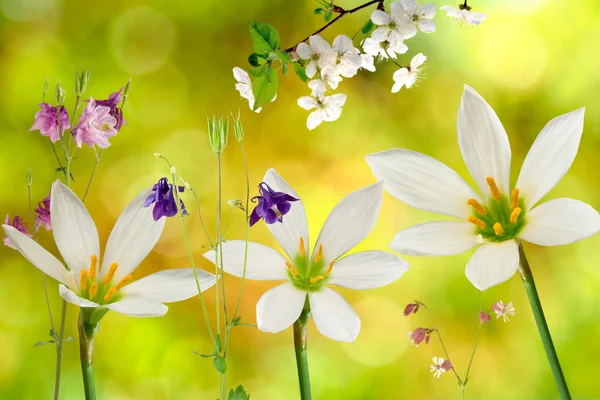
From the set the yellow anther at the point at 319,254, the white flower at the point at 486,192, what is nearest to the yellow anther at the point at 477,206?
the white flower at the point at 486,192

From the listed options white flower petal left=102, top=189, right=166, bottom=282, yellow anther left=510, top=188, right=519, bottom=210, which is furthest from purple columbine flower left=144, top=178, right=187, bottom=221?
yellow anther left=510, top=188, right=519, bottom=210

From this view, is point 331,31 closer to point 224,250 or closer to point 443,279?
point 443,279

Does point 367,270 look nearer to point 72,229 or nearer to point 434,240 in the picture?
point 434,240

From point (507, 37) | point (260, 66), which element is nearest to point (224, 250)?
point (260, 66)

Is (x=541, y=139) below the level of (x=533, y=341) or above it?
above

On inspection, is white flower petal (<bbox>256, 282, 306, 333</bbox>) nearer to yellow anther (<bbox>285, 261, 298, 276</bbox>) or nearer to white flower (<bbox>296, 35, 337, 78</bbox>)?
yellow anther (<bbox>285, 261, 298, 276</bbox>)

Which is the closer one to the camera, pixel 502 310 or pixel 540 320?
pixel 540 320

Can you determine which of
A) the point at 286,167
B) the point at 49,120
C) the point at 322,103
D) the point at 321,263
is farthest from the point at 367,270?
the point at 286,167
